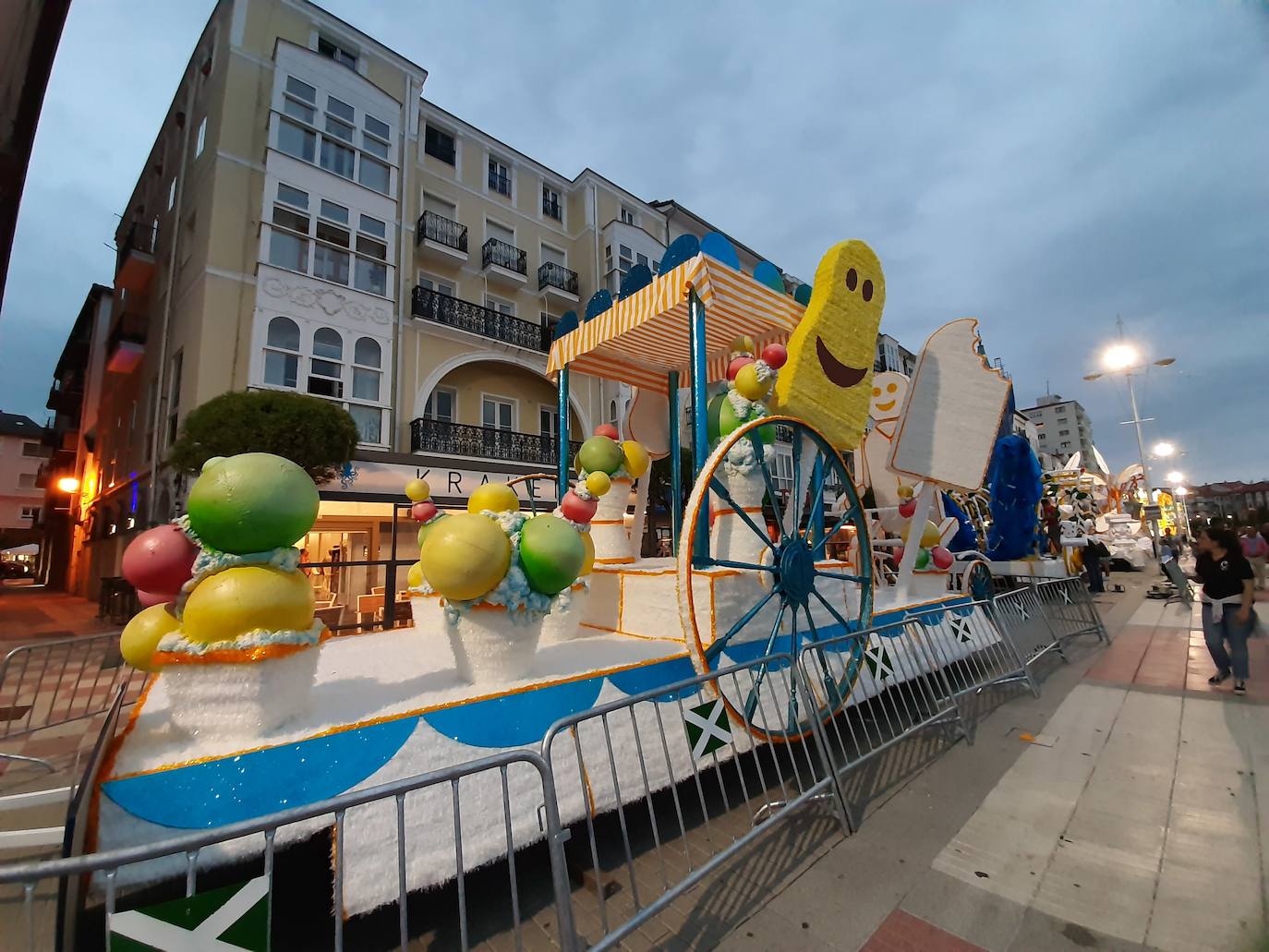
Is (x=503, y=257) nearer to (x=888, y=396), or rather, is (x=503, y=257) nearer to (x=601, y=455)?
(x=888, y=396)

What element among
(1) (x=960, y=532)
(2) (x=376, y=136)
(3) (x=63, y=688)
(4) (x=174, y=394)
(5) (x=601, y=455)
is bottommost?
(3) (x=63, y=688)

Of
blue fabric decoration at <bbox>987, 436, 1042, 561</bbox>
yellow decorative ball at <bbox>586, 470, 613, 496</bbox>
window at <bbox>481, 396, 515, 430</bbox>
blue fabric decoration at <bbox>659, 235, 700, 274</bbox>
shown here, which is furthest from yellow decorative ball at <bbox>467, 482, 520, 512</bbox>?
window at <bbox>481, 396, 515, 430</bbox>

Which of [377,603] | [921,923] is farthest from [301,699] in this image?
[377,603]

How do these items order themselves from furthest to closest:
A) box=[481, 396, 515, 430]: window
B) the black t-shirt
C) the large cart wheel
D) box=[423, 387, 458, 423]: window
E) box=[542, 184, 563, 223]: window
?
box=[542, 184, 563, 223]: window < box=[481, 396, 515, 430]: window < box=[423, 387, 458, 423]: window < the black t-shirt < the large cart wheel

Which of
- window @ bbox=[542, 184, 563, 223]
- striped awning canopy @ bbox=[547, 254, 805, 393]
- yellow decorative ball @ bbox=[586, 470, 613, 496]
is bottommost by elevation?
yellow decorative ball @ bbox=[586, 470, 613, 496]

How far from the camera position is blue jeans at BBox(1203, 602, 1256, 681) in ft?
15.5

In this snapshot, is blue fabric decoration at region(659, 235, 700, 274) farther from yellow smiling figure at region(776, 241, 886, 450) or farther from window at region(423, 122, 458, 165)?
window at region(423, 122, 458, 165)

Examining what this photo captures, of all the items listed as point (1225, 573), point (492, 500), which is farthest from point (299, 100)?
point (1225, 573)

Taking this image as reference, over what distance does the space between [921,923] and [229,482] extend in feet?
10.4

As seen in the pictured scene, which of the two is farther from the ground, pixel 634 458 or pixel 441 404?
pixel 441 404

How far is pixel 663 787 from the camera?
2.75m

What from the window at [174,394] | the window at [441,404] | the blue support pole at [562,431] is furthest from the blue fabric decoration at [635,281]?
the window at [174,394]

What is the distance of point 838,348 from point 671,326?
156 centimetres

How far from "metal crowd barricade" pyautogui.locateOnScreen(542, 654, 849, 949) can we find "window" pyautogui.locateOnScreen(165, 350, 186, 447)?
13.8 m
